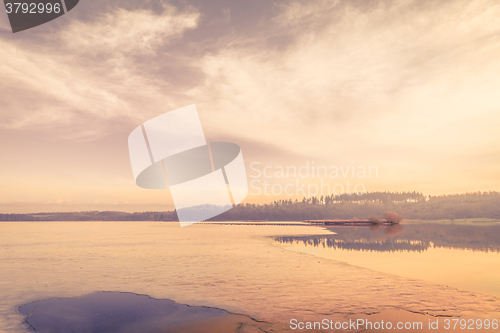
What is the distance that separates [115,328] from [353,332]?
5.59m

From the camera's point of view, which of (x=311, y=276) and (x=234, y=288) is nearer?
(x=234, y=288)

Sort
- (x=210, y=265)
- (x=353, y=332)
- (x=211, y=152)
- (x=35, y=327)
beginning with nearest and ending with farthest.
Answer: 1. (x=353, y=332)
2. (x=35, y=327)
3. (x=210, y=265)
4. (x=211, y=152)

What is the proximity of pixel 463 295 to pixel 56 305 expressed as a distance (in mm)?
13007

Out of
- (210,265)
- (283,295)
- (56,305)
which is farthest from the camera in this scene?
(210,265)

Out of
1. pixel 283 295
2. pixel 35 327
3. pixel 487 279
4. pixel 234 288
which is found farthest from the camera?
pixel 487 279

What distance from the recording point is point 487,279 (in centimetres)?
1259

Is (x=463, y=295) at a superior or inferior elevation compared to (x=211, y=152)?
inferior

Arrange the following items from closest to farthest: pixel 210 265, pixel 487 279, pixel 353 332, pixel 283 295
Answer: pixel 353 332
pixel 283 295
pixel 487 279
pixel 210 265

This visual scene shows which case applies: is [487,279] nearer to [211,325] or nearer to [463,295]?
[463,295]

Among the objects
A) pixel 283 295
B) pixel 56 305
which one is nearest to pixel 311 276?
pixel 283 295

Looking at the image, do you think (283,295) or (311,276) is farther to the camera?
(311,276)

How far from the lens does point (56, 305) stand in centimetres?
884

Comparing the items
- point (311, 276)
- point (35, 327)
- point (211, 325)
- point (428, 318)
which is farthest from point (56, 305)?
point (428, 318)

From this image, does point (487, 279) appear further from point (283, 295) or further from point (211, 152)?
point (211, 152)
